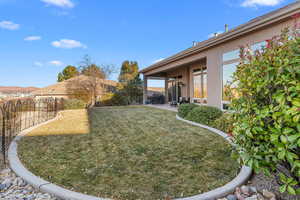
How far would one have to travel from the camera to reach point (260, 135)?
70.6 inches

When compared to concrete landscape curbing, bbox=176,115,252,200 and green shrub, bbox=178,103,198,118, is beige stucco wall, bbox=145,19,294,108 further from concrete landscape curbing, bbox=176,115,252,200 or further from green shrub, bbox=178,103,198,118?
concrete landscape curbing, bbox=176,115,252,200

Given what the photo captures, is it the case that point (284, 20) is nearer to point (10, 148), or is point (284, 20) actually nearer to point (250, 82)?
point (250, 82)

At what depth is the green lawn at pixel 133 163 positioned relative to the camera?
2.41m

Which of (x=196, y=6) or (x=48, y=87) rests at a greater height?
(x=196, y=6)

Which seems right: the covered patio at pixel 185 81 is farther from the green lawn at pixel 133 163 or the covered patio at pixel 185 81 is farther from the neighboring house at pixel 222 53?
the green lawn at pixel 133 163

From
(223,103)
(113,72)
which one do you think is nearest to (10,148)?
(223,103)

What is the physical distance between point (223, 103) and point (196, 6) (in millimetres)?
7700

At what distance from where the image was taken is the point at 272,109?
161 centimetres

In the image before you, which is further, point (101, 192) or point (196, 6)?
point (196, 6)

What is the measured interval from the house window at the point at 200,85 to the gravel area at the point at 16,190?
392 inches

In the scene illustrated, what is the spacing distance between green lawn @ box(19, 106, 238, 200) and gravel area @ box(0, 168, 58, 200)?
24 cm

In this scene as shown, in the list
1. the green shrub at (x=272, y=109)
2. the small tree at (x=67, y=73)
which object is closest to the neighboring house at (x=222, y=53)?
the green shrub at (x=272, y=109)

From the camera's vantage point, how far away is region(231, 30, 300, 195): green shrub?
4.77 ft

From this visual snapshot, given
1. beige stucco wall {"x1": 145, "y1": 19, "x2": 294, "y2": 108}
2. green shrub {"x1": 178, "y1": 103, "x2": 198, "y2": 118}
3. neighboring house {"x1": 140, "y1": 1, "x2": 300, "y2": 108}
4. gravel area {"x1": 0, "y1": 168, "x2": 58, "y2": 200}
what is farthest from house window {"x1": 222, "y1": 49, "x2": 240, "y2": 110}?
gravel area {"x1": 0, "y1": 168, "x2": 58, "y2": 200}
